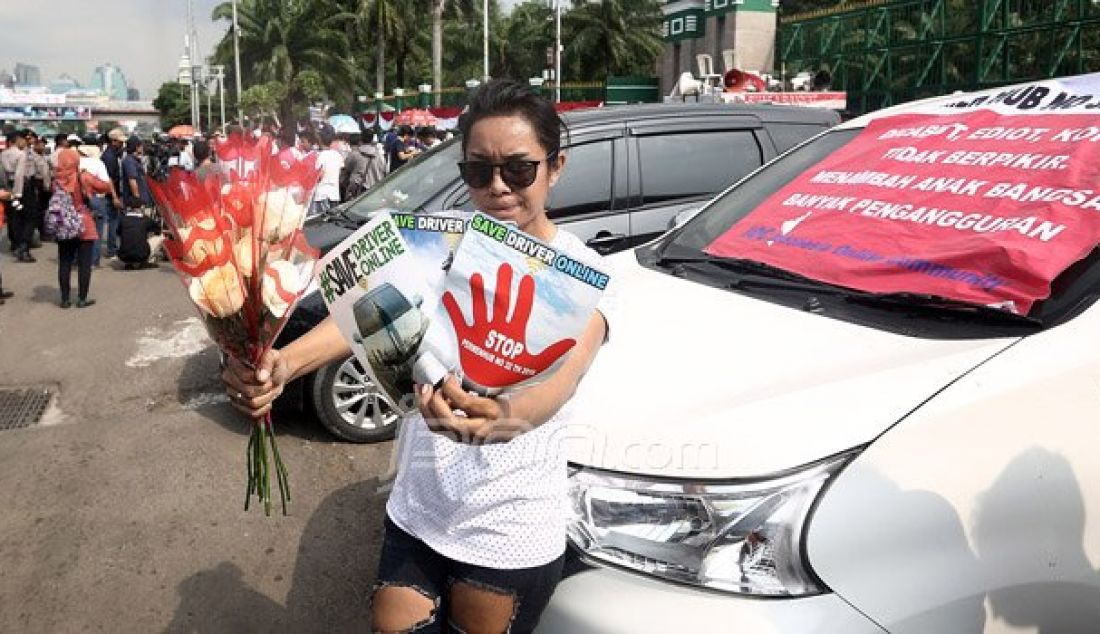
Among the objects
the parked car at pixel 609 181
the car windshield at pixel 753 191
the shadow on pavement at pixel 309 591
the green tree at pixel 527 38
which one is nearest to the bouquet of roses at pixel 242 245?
the car windshield at pixel 753 191

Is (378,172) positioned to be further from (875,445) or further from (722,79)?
(875,445)

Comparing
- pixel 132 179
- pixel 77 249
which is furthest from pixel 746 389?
pixel 132 179

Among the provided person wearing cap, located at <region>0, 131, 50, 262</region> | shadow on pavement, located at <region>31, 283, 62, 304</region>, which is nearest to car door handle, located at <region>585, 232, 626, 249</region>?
shadow on pavement, located at <region>31, 283, 62, 304</region>

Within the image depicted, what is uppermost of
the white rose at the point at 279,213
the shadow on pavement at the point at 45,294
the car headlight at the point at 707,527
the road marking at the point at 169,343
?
the white rose at the point at 279,213

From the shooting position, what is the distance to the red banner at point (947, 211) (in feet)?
7.07

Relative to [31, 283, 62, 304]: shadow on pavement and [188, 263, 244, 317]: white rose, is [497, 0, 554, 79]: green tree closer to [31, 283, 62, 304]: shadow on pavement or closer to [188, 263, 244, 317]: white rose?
[31, 283, 62, 304]: shadow on pavement

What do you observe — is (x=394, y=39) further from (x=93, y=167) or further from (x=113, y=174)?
(x=93, y=167)

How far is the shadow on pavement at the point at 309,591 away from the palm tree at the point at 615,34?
47168 millimetres

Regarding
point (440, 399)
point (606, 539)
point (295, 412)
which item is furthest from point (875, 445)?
point (295, 412)

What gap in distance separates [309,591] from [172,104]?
97.1 m

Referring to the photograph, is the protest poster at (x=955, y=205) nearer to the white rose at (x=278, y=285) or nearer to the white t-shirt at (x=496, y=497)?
the white t-shirt at (x=496, y=497)

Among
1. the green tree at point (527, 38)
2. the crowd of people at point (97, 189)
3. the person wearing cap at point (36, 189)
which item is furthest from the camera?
the green tree at point (527, 38)

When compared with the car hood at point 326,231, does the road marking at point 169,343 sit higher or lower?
lower

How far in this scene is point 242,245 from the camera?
161cm
